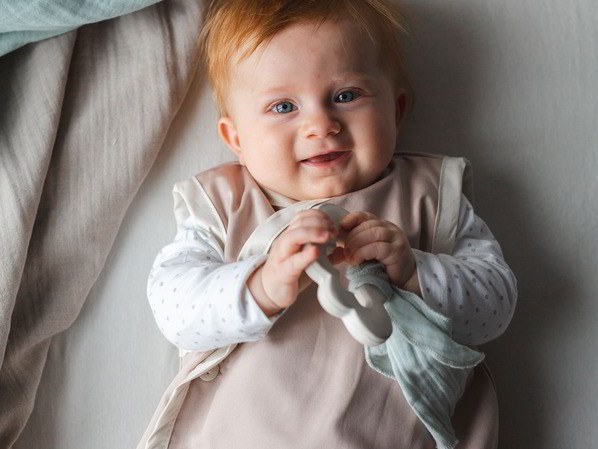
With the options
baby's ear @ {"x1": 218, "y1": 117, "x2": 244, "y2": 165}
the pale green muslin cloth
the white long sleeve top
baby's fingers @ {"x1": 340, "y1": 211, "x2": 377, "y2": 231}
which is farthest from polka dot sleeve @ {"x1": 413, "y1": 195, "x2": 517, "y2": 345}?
the pale green muslin cloth

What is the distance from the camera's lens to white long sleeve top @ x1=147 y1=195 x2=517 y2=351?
1.00m

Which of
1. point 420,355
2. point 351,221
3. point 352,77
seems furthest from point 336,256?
point 352,77

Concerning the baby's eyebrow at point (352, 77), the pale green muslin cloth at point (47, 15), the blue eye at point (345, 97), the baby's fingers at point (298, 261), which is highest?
the pale green muslin cloth at point (47, 15)

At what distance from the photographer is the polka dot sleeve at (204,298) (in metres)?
0.99

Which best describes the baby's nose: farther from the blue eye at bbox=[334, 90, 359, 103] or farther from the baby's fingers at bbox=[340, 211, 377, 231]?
the baby's fingers at bbox=[340, 211, 377, 231]

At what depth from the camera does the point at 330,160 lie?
1099 mm

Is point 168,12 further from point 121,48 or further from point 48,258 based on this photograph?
point 48,258

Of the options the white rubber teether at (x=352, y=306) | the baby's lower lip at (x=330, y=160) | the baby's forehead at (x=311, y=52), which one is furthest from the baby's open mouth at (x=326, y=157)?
the white rubber teether at (x=352, y=306)

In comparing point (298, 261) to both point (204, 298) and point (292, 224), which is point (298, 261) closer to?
point (292, 224)

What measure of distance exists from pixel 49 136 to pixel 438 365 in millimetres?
646

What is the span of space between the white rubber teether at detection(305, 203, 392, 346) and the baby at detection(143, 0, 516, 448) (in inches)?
2.5

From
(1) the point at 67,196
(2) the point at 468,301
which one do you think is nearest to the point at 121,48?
(1) the point at 67,196

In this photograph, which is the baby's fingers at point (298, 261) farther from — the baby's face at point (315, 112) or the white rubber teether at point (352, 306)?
the baby's face at point (315, 112)

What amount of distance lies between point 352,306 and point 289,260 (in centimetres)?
11
